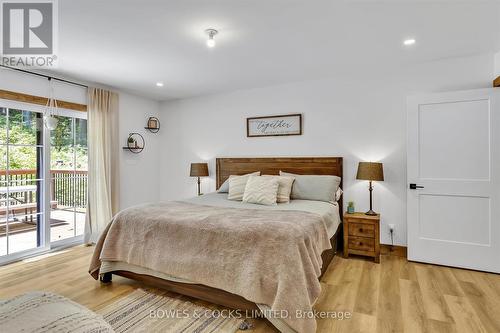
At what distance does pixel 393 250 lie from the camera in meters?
3.38

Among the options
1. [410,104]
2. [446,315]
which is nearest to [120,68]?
[410,104]

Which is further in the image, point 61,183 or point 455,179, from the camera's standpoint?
point 61,183

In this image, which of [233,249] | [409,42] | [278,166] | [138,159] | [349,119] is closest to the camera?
[233,249]

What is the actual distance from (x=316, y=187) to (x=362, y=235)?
78cm

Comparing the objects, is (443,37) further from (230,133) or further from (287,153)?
(230,133)

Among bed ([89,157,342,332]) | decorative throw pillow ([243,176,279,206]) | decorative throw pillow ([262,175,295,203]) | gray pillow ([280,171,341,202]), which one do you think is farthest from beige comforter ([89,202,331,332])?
gray pillow ([280,171,341,202])

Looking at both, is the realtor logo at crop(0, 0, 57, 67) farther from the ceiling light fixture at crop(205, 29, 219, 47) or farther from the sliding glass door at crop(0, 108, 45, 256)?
the ceiling light fixture at crop(205, 29, 219, 47)

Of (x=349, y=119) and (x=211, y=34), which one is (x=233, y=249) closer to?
(x=211, y=34)

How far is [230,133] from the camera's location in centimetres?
456

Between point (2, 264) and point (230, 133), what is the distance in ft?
11.3

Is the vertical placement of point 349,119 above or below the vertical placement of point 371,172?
above

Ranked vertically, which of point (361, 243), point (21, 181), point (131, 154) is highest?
point (131, 154)

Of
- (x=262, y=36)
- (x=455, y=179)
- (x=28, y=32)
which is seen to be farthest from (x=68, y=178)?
(x=455, y=179)

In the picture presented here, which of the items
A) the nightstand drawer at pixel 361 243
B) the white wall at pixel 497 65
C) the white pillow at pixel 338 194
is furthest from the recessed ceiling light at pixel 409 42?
the nightstand drawer at pixel 361 243
